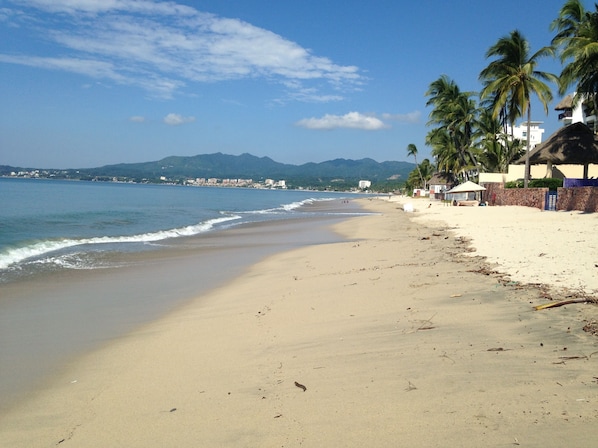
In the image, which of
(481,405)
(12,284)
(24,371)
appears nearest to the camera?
(481,405)

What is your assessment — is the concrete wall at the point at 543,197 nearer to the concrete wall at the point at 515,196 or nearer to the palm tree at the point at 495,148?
the concrete wall at the point at 515,196

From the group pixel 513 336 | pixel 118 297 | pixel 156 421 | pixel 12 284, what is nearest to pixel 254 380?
pixel 156 421

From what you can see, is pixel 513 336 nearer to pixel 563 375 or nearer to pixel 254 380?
pixel 563 375

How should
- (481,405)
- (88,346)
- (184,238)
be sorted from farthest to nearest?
(184,238)
(88,346)
(481,405)

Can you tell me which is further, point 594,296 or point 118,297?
point 118,297

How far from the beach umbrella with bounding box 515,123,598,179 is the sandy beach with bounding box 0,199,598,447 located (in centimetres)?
1803

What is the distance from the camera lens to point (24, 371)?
15.0ft

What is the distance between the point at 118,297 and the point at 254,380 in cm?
488

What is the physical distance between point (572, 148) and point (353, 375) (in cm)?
2321

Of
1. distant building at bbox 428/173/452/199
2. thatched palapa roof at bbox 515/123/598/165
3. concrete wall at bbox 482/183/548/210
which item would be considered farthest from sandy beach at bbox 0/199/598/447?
distant building at bbox 428/173/452/199

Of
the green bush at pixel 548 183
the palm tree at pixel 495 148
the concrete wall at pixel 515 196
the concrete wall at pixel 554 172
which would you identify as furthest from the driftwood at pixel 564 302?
the palm tree at pixel 495 148

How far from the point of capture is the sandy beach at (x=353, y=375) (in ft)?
9.36

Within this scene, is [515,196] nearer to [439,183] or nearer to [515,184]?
[515,184]

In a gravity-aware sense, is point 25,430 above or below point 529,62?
below
